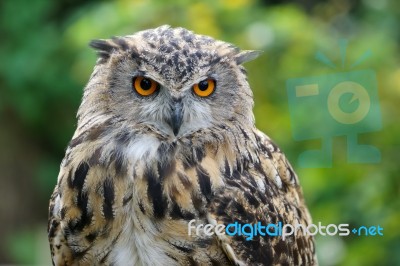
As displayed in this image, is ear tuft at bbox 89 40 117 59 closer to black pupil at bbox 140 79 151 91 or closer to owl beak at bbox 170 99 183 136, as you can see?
black pupil at bbox 140 79 151 91

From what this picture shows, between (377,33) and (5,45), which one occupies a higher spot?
(5,45)

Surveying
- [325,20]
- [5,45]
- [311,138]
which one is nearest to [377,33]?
[325,20]

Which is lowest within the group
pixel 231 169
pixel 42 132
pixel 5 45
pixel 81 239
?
pixel 81 239

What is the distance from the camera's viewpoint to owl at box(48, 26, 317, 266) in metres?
2.25

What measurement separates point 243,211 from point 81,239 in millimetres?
491

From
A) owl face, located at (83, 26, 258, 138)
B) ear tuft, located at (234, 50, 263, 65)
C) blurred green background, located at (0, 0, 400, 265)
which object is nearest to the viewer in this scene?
owl face, located at (83, 26, 258, 138)

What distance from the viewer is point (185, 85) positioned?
2.27 m

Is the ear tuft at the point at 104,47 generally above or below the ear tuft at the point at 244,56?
above

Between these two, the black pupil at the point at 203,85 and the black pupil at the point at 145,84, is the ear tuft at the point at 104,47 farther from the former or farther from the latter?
the black pupil at the point at 203,85

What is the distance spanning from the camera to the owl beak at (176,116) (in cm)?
226

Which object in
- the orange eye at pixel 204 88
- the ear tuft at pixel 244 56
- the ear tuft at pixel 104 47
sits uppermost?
the ear tuft at pixel 104 47

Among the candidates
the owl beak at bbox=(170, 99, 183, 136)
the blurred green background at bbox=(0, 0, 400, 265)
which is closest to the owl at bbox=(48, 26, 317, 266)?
the owl beak at bbox=(170, 99, 183, 136)

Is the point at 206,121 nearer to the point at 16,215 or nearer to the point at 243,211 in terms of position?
the point at 243,211

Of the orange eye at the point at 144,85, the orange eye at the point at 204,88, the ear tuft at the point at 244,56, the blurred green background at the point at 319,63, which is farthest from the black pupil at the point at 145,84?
the blurred green background at the point at 319,63
